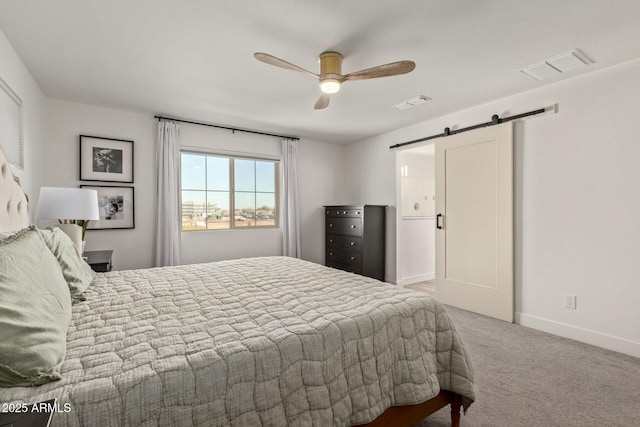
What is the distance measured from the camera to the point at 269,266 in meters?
2.59

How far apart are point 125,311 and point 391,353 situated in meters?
1.27

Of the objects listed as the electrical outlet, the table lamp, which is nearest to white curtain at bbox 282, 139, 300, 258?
the table lamp

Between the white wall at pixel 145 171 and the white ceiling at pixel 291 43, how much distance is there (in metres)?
0.31

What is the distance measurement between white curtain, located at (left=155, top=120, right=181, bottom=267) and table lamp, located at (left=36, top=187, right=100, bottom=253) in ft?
4.16

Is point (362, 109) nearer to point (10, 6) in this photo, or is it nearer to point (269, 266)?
point (269, 266)

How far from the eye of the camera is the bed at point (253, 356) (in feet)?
2.93

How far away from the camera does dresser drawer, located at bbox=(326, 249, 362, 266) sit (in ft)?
15.4

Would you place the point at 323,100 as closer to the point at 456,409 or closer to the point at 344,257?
the point at 456,409

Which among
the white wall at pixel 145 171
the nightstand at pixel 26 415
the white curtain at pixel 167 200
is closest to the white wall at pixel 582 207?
the white wall at pixel 145 171

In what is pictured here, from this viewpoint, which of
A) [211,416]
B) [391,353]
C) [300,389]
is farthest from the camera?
[391,353]

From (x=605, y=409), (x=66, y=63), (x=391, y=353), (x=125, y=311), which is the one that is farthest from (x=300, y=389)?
(x=66, y=63)

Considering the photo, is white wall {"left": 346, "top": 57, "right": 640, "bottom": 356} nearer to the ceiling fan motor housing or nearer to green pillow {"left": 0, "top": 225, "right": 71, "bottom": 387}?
the ceiling fan motor housing

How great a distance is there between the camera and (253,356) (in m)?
1.07

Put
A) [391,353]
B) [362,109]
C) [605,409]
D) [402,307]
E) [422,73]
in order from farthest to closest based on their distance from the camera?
[362,109] → [422,73] → [605,409] → [402,307] → [391,353]
